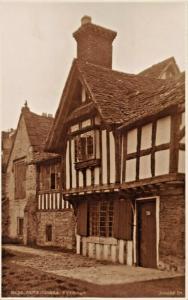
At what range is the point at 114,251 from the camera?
412 inches

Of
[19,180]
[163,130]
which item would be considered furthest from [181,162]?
[19,180]

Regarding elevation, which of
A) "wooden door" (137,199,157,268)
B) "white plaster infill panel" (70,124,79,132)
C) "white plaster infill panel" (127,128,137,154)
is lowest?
"wooden door" (137,199,157,268)

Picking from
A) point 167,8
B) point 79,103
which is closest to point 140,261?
point 79,103

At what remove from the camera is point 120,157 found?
33.1ft

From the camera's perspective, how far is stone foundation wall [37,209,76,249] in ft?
43.1

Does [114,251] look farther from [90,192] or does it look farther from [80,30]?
[80,30]

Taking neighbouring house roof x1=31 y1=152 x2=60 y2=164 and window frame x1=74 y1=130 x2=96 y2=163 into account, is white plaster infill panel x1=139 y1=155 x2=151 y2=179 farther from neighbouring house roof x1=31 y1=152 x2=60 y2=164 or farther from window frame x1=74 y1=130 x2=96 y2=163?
neighbouring house roof x1=31 y1=152 x2=60 y2=164

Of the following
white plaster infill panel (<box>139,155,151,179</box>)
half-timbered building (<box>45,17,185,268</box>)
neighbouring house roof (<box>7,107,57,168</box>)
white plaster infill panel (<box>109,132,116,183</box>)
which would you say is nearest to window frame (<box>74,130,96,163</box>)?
half-timbered building (<box>45,17,185,268</box>)

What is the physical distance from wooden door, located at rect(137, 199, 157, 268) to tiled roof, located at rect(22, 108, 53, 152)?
6.39 m

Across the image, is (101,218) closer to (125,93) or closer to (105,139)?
(105,139)

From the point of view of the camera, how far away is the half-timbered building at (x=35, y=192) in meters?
13.9

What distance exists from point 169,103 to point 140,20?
177cm

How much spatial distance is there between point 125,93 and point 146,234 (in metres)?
3.76

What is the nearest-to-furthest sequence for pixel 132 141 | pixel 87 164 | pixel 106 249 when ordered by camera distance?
pixel 132 141 < pixel 106 249 < pixel 87 164
